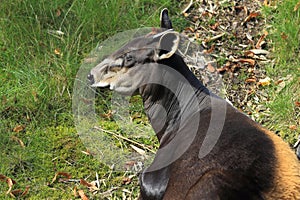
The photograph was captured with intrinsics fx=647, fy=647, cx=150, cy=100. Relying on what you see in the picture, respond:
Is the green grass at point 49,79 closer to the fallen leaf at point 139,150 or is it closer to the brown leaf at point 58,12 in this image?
the brown leaf at point 58,12

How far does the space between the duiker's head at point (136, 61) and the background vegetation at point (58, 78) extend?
123 centimetres

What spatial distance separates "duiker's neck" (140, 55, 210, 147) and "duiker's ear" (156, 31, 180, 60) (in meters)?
0.12

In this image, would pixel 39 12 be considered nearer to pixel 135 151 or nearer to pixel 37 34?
pixel 37 34

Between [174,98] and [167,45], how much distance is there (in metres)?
0.58

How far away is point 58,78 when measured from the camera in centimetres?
702

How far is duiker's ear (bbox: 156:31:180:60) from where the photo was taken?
5246mm

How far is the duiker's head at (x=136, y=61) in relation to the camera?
5312 mm

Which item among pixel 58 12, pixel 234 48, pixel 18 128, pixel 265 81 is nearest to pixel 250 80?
pixel 265 81

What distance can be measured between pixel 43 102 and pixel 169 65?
1992 millimetres

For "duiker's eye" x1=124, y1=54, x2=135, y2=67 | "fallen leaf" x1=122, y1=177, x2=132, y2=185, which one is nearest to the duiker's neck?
"duiker's eye" x1=124, y1=54, x2=135, y2=67

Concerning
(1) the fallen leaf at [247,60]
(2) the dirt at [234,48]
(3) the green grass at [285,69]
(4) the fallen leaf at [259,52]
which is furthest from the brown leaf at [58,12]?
(3) the green grass at [285,69]

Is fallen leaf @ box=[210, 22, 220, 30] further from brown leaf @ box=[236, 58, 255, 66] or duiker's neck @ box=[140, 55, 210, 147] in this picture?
duiker's neck @ box=[140, 55, 210, 147]

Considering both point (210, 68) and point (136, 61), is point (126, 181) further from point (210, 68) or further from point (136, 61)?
point (210, 68)

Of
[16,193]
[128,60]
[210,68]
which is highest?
[128,60]
